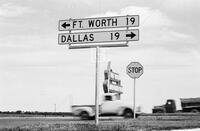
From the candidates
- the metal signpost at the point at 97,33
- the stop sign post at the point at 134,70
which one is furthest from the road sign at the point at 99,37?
the stop sign post at the point at 134,70

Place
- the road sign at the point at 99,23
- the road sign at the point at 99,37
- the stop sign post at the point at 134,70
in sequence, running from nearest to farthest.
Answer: the road sign at the point at 99,37 → the road sign at the point at 99,23 → the stop sign post at the point at 134,70

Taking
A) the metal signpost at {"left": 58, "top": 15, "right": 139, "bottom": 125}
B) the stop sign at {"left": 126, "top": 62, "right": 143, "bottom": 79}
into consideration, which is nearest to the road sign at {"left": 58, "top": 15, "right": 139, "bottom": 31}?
the metal signpost at {"left": 58, "top": 15, "right": 139, "bottom": 125}

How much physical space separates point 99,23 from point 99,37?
0.53 m

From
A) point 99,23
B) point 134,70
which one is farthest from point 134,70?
point 99,23

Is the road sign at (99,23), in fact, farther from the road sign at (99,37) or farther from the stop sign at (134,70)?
the stop sign at (134,70)

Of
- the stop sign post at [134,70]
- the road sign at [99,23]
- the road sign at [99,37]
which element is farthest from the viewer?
the stop sign post at [134,70]

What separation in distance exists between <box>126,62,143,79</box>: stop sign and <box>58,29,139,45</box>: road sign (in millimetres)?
7568

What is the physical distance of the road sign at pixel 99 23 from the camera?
16.5 metres

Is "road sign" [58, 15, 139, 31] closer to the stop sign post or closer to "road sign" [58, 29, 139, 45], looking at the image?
"road sign" [58, 29, 139, 45]

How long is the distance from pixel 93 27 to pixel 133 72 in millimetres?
7777

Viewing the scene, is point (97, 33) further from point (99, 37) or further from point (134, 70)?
point (134, 70)

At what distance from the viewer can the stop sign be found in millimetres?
24005

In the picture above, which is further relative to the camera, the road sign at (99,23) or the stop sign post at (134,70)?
the stop sign post at (134,70)

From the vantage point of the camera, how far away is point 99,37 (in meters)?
16.7
